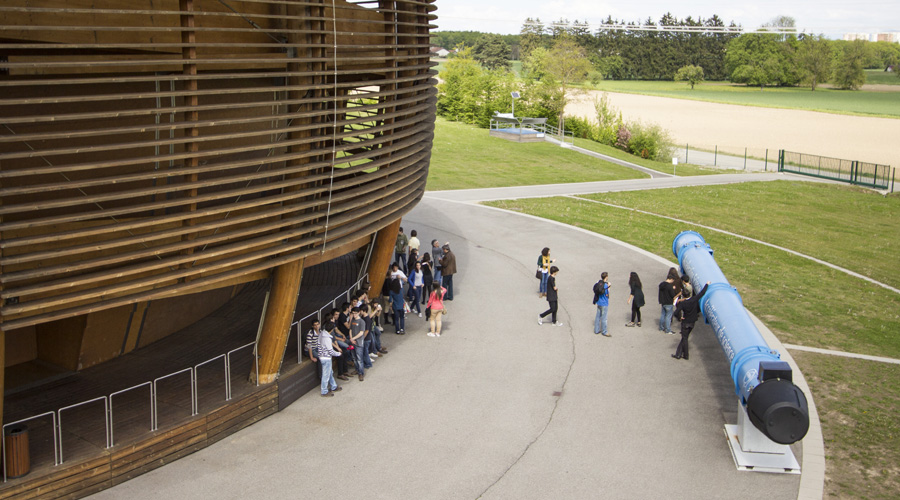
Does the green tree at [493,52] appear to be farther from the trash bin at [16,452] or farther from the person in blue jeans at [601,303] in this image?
the trash bin at [16,452]

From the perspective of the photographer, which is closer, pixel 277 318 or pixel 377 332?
pixel 277 318

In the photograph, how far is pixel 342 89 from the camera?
1298 cm

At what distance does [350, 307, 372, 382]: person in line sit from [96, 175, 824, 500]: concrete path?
0.91 feet

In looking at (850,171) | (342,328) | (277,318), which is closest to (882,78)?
(850,171)

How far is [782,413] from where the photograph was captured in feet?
35.7

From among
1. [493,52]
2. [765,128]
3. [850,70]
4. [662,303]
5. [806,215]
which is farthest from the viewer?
[850,70]

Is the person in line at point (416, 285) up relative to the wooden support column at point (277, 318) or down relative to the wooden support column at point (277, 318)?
down

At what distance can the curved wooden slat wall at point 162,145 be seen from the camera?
9.32 m

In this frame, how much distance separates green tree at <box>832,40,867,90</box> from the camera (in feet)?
462

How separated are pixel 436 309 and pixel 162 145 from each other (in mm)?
7656

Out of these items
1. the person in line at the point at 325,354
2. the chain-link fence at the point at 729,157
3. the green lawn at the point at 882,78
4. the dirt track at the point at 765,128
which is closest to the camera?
the person in line at the point at 325,354

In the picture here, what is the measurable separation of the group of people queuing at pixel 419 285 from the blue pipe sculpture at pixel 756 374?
5579 millimetres

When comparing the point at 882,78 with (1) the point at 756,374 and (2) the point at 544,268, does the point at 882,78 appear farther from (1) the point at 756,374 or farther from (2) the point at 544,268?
(1) the point at 756,374

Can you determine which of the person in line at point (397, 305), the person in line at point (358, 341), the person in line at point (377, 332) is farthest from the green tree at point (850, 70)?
the person in line at point (358, 341)
